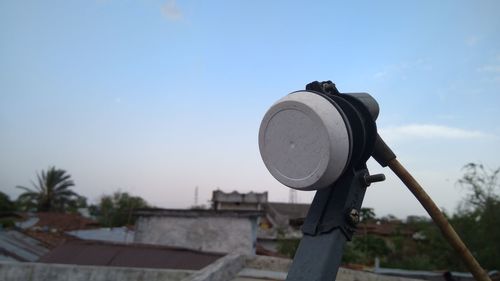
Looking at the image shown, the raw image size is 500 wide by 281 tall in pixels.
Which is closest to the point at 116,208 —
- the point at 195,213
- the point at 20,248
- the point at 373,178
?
the point at 20,248

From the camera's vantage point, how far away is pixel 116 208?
43.7 metres

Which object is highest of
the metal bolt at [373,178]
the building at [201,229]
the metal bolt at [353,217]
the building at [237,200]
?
the building at [237,200]

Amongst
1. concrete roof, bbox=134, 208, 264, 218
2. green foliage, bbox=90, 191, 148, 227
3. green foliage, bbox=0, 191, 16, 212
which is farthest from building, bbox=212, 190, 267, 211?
green foliage, bbox=0, 191, 16, 212

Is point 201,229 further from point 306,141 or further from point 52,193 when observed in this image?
point 52,193

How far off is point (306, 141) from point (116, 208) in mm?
45588

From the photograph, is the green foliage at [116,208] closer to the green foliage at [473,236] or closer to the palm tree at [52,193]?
the palm tree at [52,193]

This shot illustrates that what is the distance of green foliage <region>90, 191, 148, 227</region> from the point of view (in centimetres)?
3984

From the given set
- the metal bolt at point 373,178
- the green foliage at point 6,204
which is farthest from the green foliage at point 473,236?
the green foliage at point 6,204

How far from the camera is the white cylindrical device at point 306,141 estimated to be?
1.19 meters

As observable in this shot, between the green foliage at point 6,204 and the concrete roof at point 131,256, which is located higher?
the green foliage at point 6,204

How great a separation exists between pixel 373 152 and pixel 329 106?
315 millimetres

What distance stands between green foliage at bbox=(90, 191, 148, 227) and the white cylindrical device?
39022mm

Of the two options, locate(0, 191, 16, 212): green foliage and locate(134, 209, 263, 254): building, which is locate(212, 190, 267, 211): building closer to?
locate(134, 209, 263, 254): building

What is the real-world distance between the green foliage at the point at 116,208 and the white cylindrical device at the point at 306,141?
39022mm
